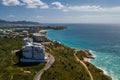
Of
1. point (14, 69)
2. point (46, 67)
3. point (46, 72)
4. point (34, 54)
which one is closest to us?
point (46, 72)

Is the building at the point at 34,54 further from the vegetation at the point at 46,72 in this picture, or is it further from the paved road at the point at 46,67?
the vegetation at the point at 46,72

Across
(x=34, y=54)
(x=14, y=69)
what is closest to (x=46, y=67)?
(x=34, y=54)

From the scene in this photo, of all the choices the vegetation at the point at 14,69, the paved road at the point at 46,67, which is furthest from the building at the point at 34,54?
the vegetation at the point at 14,69

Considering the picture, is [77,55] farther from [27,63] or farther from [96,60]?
[27,63]

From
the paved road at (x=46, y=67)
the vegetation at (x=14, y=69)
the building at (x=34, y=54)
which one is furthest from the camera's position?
the building at (x=34, y=54)

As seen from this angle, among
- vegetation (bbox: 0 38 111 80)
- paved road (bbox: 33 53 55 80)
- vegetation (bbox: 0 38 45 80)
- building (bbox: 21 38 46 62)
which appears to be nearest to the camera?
vegetation (bbox: 0 38 45 80)

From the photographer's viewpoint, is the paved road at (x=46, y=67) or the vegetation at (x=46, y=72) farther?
the paved road at (x=46, y=67)

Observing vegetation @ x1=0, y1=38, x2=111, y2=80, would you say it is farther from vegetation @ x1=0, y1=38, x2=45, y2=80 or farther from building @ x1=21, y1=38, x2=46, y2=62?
building @ x1=21, y1=38, x2=46, y2=62

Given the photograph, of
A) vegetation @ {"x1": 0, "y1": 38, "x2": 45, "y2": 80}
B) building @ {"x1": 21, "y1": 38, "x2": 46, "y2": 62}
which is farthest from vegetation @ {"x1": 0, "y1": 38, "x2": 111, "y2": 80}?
building @ {"x1": 21, "y1": 38, "x2": 46, "y2": 62}

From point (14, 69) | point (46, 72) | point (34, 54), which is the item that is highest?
point (34, 54)

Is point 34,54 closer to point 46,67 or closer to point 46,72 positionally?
point 46,67

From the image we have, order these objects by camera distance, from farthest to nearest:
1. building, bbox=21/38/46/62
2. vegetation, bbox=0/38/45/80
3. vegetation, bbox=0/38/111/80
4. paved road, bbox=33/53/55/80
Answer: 1. building, bbox=21/38/46/62
2. paved road, bbox=33/53/55/80
3. vegetation, bbox=0/38/111/80
4. vegetation, bbox=0/38/45/80

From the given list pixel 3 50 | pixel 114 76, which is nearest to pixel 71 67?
pixel 114 76
